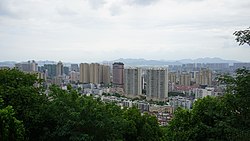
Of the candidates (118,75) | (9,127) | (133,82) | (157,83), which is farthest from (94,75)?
(9,127)

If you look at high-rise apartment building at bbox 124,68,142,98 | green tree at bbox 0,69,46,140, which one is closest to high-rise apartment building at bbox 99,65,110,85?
high-rise apartment building at bbox 124,68,142,98

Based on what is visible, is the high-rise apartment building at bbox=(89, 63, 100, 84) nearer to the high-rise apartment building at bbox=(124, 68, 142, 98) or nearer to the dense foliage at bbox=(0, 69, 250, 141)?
the high-rise apartment building at bbox=(124, 68, 142, 98)

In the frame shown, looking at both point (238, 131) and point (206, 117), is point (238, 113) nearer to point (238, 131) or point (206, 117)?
point (238, 131)

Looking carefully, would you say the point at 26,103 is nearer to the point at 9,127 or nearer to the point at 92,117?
the point at 9,127

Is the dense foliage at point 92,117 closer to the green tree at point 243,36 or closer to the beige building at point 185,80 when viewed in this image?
the green tree at point 243,36

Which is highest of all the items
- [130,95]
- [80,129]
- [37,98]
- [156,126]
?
[37,98]

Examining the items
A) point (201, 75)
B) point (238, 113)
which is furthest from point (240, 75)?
point (201, 75)
